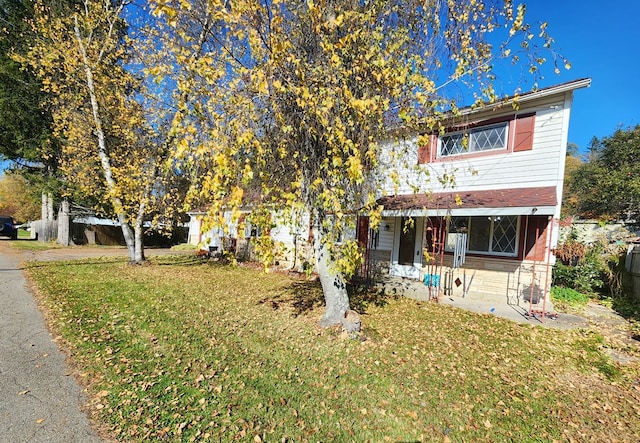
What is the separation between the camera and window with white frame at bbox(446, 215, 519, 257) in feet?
28.4

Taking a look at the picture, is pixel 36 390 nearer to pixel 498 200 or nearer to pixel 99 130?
pixel 498 200

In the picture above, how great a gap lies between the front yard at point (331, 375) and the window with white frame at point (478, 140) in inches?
199

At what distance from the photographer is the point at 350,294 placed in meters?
8.58

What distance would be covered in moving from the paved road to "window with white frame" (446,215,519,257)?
9.28m

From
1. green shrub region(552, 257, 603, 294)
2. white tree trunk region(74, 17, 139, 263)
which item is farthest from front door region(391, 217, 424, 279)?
white tree trunk region(74, 17, 139, 263)

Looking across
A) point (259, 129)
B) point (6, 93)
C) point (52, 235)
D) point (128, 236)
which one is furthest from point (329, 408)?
A: point (52, 235)

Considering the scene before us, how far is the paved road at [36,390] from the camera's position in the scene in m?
2.80

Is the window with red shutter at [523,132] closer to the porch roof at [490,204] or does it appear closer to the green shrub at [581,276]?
the porch roof at [490,204]

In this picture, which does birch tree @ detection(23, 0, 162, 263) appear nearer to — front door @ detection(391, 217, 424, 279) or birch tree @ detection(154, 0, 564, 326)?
birch tree @ detection(154, 0, 564, 326)

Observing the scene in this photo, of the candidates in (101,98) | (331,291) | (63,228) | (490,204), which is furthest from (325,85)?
(63,228)

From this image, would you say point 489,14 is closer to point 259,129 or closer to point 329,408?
A: point 259,129

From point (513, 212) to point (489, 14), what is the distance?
402 centimetres

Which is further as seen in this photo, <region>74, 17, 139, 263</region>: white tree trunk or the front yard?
<region>74, 17, 139, 263</region>: white tree trunk

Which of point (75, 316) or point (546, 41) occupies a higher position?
point (546, 41)
